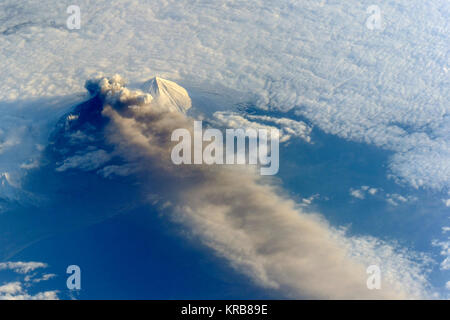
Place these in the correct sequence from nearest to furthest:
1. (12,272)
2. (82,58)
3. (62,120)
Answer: (12,272)
(62,120)
(82,58)

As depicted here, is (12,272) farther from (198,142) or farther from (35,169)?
(198,142)

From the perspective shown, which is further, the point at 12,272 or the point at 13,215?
the point at 13,215

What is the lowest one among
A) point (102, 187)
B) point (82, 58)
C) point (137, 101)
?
point (102, 187)

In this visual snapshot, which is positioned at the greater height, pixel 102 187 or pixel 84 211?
pixel 102 187

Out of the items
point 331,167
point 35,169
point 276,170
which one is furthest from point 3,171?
point 331,167

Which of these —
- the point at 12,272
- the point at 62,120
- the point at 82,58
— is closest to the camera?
the point at 12,272

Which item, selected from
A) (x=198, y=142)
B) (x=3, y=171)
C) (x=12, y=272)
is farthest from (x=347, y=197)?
(x=3, y=171)

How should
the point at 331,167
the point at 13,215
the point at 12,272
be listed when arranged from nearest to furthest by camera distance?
the point at 12,272, the point at 13,215, the point at 331,167

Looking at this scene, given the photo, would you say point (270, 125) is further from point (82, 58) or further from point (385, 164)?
point (82, 58)

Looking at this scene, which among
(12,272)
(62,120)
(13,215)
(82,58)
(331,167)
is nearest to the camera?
(12,272)
